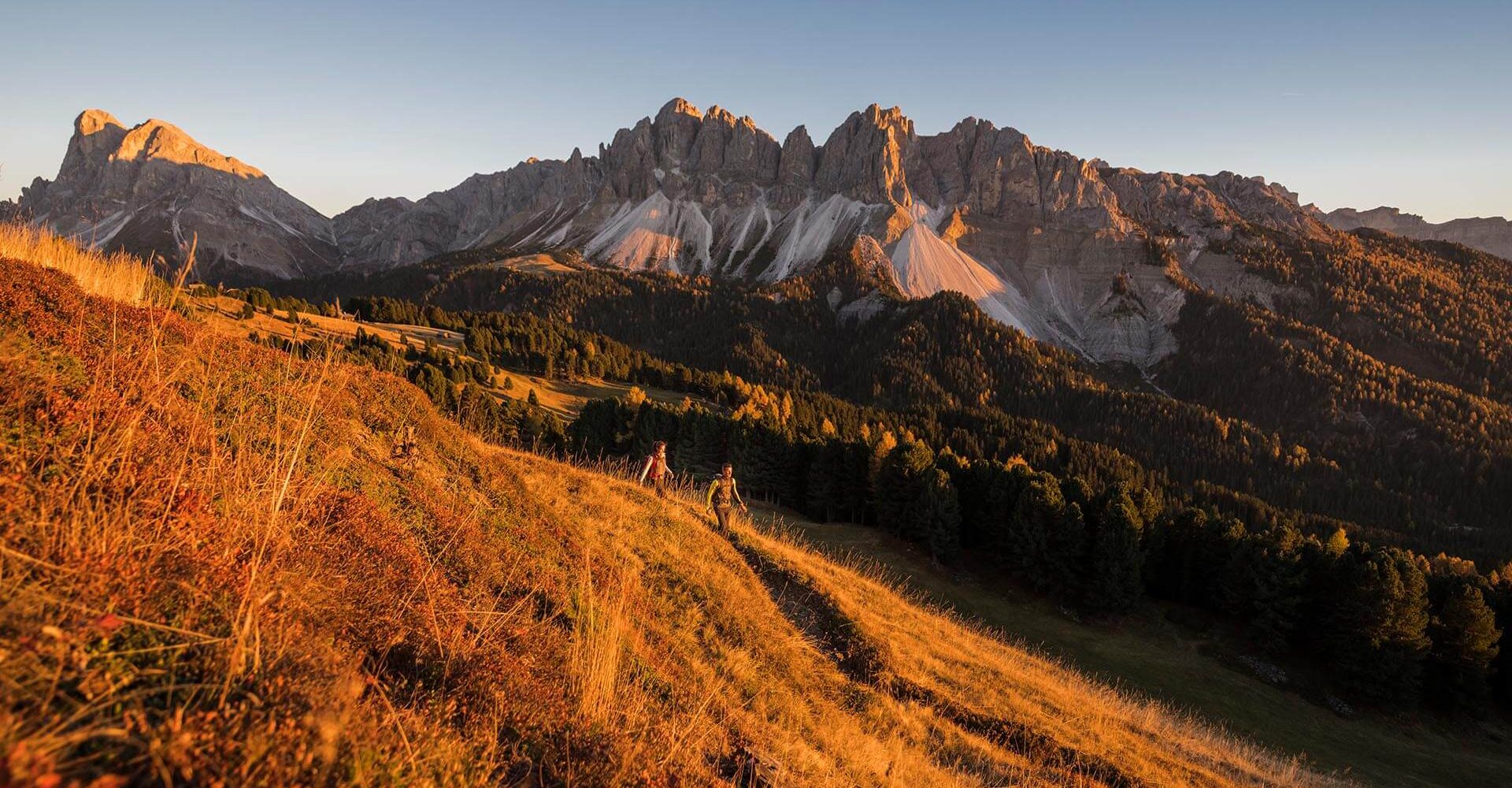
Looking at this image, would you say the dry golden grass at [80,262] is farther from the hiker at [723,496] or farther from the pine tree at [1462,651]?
the pine tree at [1462,651]

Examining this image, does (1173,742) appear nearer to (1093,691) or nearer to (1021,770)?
(1093,691)

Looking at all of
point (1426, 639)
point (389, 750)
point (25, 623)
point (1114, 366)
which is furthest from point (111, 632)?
point (1114, 366)

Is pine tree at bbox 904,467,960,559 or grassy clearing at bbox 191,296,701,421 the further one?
grassy clearing at bbox 191,296,701,421

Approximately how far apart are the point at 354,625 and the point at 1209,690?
35764 mm

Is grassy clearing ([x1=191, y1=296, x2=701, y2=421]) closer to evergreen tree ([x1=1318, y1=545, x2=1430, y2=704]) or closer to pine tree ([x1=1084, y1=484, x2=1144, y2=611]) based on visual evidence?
pine tree ([x1=1084, y1=484, x2=1144, y2=611])

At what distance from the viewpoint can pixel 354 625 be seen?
12.7 feet

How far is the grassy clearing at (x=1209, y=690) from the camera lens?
2362 centimetres

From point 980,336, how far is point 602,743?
578 feet

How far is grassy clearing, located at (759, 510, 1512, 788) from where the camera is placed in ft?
77.5

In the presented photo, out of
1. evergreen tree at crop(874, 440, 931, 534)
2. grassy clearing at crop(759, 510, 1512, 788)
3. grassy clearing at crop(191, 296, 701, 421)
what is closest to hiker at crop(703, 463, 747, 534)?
grassy clearing at crop(759, 510, 1512, 788)

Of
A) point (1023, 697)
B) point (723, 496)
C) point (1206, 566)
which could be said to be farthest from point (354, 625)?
point (1206, 566)

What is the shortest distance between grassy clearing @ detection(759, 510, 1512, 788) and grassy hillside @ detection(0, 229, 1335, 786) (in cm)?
1909

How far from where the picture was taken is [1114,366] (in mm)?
198500

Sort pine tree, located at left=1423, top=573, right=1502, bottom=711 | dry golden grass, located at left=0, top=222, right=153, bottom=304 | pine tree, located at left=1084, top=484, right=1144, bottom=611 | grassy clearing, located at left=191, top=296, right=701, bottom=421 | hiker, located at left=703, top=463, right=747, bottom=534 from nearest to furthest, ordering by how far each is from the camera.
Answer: dry golden grass, located at left=0, top=222, right=153, bottom=304, hiker, located at left=703, top=463, right=747, bottom=534, pine tree, located at left=1423, top=573, right=1502, bottom=711, pine tree, located at left=1084, top=484, right=1144, bottom=611, grassy clearing, located at left=191, top=296, right=701, bottom=421
